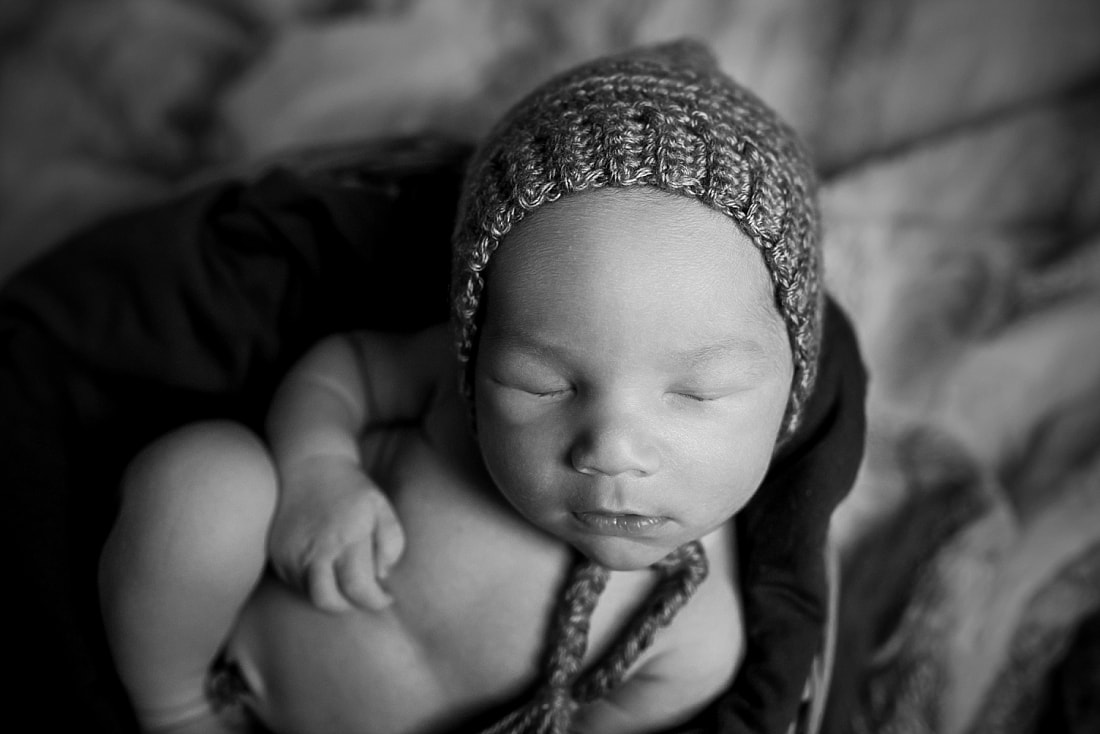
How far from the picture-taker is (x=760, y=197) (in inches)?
31.3

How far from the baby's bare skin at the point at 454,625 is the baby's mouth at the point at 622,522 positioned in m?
0.12

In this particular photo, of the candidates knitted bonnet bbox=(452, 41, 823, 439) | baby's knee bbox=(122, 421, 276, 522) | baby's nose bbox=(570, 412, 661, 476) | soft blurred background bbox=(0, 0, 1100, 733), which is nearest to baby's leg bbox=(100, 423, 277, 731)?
baby's knee bbox=(122, 421, 276, 522)

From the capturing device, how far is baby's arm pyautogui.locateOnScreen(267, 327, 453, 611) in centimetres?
92

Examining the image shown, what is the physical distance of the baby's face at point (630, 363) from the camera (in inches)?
29.9

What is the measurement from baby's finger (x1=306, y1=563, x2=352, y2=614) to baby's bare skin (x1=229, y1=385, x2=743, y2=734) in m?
0.03

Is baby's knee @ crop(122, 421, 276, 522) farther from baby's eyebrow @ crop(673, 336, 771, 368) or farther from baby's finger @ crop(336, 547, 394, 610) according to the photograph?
baby's eyebrow @ crop(673, 336, 771, 368)

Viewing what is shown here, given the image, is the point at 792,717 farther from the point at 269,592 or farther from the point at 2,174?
A: the point at 2,174

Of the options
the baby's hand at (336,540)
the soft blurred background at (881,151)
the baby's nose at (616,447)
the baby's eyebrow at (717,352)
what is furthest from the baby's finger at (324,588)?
the soft blurred background at (881,151)

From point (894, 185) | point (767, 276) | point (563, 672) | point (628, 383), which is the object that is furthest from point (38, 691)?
point (894, 185)

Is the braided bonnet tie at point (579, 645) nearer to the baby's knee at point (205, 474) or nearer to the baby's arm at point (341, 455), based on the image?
the baby's arm at point (341, 455)

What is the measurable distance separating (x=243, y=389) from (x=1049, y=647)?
1.00m

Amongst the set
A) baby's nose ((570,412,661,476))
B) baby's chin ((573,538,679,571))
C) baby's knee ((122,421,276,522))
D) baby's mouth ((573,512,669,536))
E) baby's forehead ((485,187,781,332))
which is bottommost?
baby's knee ((122,421,276,522))

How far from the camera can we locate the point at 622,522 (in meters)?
0.82

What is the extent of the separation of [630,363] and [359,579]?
0.34 meters
